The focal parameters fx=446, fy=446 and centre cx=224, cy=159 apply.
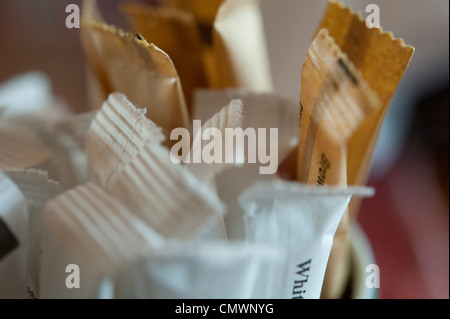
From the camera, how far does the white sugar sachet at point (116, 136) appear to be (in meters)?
0.18

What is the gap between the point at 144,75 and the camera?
0.75ft

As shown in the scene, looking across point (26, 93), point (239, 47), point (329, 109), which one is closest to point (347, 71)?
point (329, 109)

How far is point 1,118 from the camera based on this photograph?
0.91 ft

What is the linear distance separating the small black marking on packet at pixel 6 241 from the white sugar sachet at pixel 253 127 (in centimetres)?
9

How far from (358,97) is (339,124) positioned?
0.6 inches

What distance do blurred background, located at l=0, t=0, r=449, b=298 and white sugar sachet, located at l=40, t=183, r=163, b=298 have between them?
272 mm

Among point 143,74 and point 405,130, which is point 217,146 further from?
point 405,130

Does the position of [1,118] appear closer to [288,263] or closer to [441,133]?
[288,263]

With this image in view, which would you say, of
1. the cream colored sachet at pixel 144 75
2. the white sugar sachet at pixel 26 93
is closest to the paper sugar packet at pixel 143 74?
the cream colored sachet at pixel 144 75

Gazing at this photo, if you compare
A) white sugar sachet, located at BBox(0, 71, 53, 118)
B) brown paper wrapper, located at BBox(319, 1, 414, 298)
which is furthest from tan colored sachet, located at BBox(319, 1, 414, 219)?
white sugar sachet, located at BBox(0, 71, 53, 118)

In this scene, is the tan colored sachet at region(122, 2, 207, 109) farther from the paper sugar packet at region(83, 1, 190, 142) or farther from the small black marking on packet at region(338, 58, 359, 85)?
the small black marking on packet at region(338, 58, 359, 85)

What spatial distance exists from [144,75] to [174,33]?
9cm

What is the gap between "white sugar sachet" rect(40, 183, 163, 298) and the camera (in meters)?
0.15

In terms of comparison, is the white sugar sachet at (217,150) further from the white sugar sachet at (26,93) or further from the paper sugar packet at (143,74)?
the white sugar sachet at (26,93)
